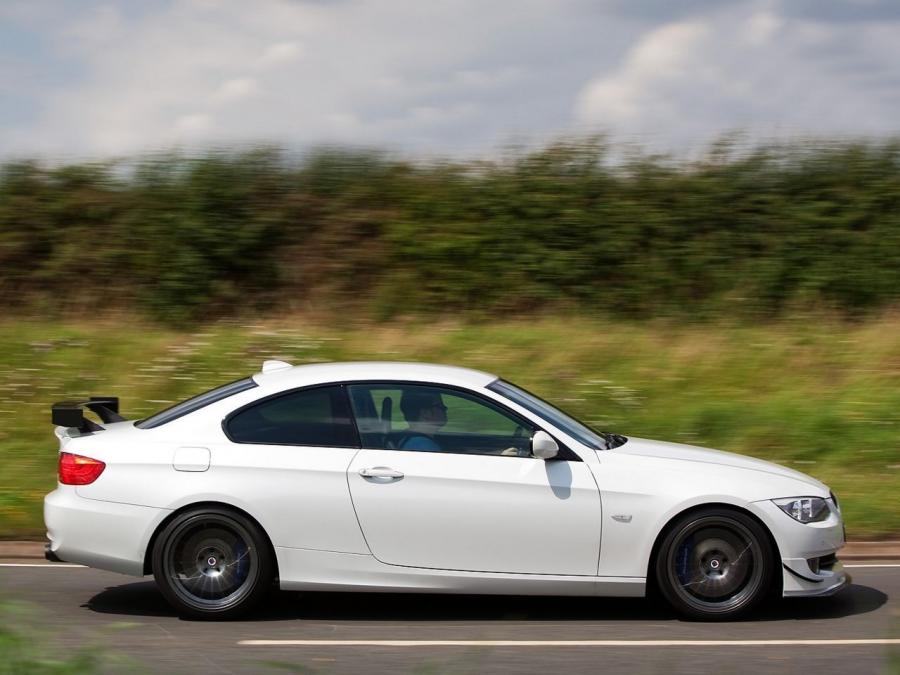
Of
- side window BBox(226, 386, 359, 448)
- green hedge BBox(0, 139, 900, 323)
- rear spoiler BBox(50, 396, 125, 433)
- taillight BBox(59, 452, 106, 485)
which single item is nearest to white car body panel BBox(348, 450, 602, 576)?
side window BBox(226, 386, 359, 448)

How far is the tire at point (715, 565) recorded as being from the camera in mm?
6762

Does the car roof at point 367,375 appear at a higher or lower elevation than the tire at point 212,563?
higher

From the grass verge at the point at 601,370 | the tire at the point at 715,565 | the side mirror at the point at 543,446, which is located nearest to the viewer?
the side mirror at the point at 543,446

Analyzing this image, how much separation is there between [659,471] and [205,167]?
11202 millimetres

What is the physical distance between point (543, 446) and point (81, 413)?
2.87 meters

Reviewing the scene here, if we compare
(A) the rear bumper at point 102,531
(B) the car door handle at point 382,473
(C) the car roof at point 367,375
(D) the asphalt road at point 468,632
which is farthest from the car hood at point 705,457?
(A) the rear bumper at point 102,531

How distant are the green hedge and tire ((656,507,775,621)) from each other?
30.3ft

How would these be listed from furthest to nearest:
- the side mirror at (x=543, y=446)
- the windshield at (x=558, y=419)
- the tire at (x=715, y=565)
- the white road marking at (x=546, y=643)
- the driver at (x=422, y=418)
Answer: the windshield at (x=558, y=419) → the driver at (x=422, y=418) → the tire at (x=715, y=565) → the side mirror at (x=543, y=446) → the white road marking at (x=546, y=643)

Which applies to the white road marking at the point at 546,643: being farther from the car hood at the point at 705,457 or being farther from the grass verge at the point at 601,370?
the grass verge at the point at 601,370

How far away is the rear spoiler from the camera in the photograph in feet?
23.4

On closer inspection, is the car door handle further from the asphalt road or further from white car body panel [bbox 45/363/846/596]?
the asphalt road

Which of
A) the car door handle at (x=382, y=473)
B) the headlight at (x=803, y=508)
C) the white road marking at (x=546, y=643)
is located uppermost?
the car door handle at (x=382, y=473)

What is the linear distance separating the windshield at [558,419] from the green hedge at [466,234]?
27.2 ft

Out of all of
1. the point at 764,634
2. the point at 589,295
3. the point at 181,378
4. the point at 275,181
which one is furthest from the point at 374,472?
the point at 275,181
